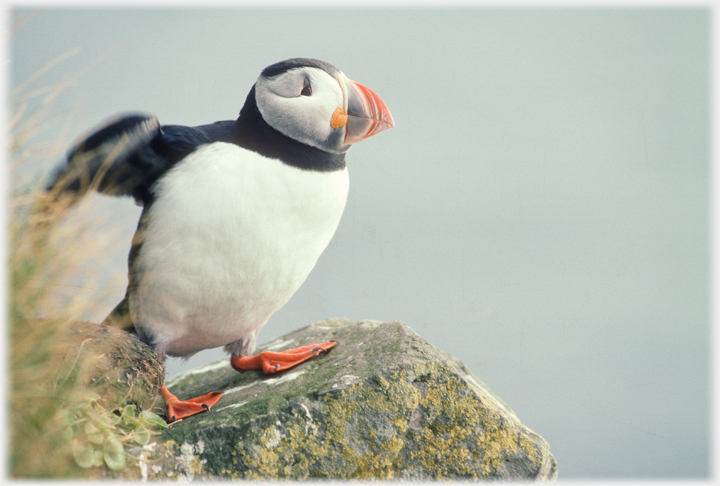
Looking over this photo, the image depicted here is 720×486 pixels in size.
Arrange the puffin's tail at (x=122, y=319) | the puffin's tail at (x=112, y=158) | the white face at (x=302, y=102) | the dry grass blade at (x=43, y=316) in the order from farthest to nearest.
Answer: the puffin's tail at (x=122, y=319) < the white face at (x=302, y=102) < the puffin's tail at (x=112, y=158) < the dry grass blade at (x=43, y=316)

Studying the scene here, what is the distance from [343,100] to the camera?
10.1ft

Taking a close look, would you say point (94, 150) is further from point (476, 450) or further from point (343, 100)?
point (476, 450)

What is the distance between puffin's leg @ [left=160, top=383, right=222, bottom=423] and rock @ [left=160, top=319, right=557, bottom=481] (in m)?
0.16

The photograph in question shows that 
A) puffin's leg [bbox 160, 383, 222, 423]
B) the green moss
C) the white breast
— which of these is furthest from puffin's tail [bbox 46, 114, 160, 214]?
the green moss

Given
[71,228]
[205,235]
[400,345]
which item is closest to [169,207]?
[205,235]

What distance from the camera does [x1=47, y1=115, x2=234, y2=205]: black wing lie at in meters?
2.89

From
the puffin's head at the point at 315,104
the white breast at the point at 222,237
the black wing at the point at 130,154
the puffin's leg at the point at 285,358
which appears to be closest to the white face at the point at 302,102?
the puffin's head at the point at 315,104

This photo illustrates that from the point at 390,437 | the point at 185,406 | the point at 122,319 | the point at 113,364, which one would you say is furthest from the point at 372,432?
the point at 122,319

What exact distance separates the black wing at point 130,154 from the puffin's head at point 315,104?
1.06ft

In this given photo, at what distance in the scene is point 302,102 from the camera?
302cm

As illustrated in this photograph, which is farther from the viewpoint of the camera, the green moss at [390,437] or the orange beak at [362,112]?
the orange beak at [362,112]

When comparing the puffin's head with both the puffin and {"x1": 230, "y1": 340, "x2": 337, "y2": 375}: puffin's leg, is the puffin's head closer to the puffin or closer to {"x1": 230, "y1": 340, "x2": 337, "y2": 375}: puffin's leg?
the puffin

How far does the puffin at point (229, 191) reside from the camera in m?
2.94

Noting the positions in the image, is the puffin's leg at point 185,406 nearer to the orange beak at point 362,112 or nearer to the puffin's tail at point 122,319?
the puffin's tail at point 122,319
